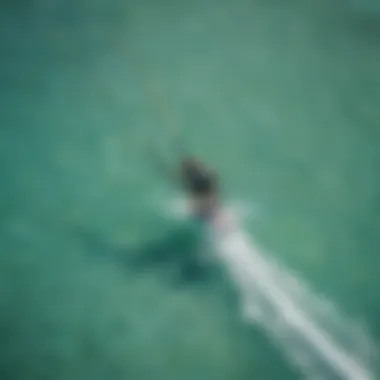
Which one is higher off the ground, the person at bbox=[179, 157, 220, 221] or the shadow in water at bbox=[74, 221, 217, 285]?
the person at bbox=[179, 157, 220, 221]

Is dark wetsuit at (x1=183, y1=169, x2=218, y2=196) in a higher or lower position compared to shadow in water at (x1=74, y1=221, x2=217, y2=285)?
higher

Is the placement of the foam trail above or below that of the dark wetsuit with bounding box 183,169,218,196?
below

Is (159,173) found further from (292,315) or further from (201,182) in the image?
(292,315)

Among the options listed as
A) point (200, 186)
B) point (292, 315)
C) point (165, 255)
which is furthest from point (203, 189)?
point (292, 315)

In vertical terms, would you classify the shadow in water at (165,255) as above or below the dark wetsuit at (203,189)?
below

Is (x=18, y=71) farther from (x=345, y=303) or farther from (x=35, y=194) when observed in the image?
(x=345, y=303)
